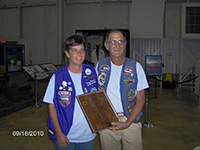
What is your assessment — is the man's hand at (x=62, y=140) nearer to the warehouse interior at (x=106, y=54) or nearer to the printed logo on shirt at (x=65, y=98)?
the printed logo on shirt at (x=65, y=98)

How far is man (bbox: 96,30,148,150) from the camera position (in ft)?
6.59

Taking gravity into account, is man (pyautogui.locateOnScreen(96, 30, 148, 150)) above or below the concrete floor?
above

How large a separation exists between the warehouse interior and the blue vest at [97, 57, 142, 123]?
210 centimetres

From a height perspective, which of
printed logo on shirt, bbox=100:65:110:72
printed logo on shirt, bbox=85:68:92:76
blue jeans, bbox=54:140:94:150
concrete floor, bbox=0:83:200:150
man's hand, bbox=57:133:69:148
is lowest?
concrete floor, bbox=0:83:200:150

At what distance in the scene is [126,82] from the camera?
2.01 meters

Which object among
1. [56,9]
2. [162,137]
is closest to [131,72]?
[162,137]

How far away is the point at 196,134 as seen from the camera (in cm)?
449

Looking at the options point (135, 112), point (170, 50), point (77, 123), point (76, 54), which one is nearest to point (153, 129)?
point (135, 112)

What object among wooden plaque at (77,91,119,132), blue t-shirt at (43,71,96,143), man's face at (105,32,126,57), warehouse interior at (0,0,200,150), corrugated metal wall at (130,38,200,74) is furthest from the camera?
corrugated metal wall at (130,38,200,74)

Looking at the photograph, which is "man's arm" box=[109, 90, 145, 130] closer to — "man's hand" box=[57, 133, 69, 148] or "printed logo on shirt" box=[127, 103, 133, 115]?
"printed logo on shirt" box=[127, 103, 133, 115]

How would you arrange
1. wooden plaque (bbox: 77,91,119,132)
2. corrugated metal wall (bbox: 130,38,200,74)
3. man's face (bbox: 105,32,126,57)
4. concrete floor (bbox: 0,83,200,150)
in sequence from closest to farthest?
wooden plaque (bbox: 77,91,119,132) < man's face (bbox: 105,32,126,57) < concrete floor (bbox: 0,83,200,150) < corrugated metal wall (bbox: 130,38,200,74)

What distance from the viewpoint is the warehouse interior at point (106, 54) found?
4.79m

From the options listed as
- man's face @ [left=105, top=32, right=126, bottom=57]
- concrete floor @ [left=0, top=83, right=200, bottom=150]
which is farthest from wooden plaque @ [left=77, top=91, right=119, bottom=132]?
concrete floor @ [left=0, top=83, right=200, bottom=150]

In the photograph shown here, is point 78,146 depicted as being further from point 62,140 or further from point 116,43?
point 116,43
